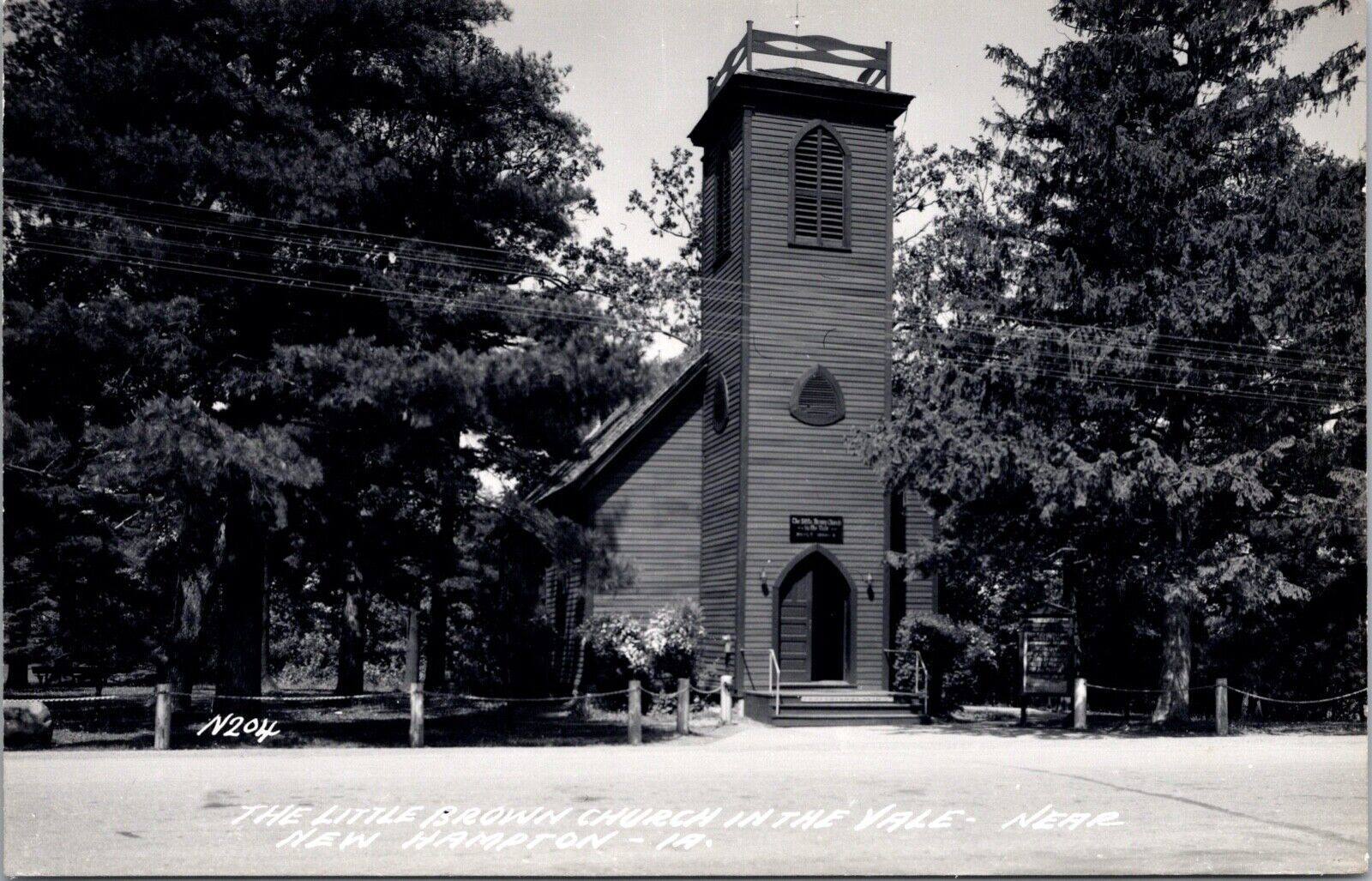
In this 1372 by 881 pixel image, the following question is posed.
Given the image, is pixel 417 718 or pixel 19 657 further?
pixel 19 657

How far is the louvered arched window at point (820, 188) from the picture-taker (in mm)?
24656

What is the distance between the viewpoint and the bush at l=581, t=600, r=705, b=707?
23422 millimetres

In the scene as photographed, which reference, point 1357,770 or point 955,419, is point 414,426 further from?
point 1357,770

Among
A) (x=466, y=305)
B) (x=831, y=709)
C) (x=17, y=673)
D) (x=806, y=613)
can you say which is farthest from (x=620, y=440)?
(x=17, y=673)

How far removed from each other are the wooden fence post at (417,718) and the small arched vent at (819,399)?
940cm

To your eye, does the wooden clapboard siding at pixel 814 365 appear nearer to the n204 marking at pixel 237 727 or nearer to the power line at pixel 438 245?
the power line at pixel 438 245

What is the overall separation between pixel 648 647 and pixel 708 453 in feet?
14.5

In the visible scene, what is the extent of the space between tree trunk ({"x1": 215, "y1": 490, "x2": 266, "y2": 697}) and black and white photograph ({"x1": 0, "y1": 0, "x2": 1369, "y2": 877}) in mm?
68

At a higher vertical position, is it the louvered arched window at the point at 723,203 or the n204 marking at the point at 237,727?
the louvered arched window at the point at 723,203

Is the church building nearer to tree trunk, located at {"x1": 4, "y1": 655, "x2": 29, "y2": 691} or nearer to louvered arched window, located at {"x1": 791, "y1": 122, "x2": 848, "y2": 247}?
louvered arched window, located at {"x1": 791, "y1": 122, "x2": 848, "y2": 247}

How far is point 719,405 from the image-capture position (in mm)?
25469

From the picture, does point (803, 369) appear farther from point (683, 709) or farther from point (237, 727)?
point (237, 727)

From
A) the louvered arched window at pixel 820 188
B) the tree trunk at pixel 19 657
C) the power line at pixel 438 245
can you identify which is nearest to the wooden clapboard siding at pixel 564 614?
the power line at pixel 438 245

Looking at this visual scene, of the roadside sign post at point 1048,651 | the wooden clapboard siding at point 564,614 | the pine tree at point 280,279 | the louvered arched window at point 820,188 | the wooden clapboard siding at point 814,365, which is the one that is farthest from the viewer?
the wooden clapboard siding at point 564,614
